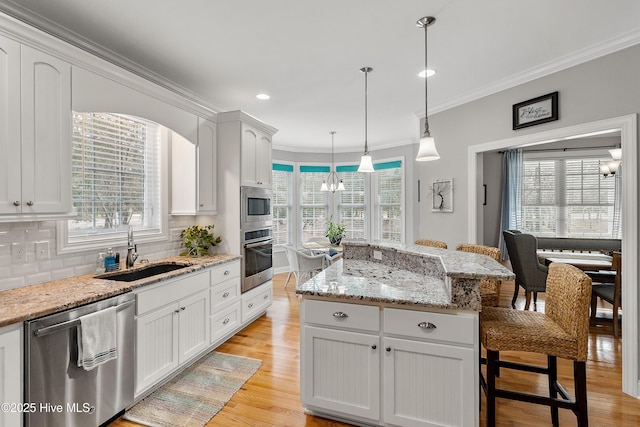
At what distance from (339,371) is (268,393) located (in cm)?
76

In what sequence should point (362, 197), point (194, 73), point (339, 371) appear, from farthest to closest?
point (362, 197) → point (194, 73) → point (339, 371)

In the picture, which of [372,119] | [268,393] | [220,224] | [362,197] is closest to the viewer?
[268,393]

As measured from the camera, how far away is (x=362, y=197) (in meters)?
7.04

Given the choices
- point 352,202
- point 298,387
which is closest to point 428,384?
point 298,387

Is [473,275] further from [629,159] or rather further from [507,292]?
[507,292]

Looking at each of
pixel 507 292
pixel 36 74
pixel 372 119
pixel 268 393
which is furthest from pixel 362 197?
pixel 36 74

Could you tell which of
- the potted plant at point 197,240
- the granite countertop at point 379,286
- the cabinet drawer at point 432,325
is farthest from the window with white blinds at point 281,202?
the cabinet drawer at point 432,325

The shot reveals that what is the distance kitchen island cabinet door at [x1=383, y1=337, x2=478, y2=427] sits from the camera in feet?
5.65

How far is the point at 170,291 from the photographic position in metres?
2.46

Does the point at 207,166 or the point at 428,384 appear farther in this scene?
the point at 207,166

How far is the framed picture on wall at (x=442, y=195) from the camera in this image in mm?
3988

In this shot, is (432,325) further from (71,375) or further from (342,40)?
(342,40)

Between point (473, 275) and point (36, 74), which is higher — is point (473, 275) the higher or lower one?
the lower one

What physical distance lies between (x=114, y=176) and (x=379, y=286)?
2.46m
